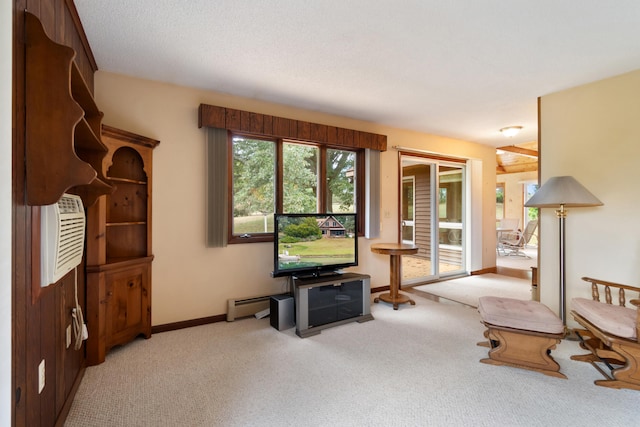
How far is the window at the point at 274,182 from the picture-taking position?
3254 mm

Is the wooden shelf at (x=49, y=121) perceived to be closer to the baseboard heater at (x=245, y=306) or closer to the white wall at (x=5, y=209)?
the white wall at (x=5, y=209)

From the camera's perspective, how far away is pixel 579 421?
64.7 inches

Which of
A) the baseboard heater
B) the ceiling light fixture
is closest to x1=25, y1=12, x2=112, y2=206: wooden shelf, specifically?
the baseboard heater

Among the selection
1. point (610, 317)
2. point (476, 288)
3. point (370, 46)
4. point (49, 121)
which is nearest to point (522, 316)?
point (610, 317)

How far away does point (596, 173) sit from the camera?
2.76 metres

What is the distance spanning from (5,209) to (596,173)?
4.14m

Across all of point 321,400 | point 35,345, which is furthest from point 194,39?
point 321,400

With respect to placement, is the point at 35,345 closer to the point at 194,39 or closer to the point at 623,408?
the point at 194,39

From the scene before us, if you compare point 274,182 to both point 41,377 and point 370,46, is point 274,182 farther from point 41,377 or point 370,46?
point 41,377

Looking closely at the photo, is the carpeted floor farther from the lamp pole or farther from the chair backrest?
the chair backrest

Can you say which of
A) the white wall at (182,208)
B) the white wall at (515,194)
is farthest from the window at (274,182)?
the white wall at (515,194)

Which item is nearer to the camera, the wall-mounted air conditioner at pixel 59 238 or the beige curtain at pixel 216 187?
the wall-mounted air conditioner at pixel 59 238

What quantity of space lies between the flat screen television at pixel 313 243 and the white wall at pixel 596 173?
2.12 meters

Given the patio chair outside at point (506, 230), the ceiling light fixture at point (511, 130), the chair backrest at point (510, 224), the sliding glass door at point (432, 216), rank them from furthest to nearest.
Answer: the chair backrest at point (510, 224)
the patio chair outside at point (506, 230)
the sliding glass door at point (432, 216)
the ceiling light fixture at point (511, 130)
